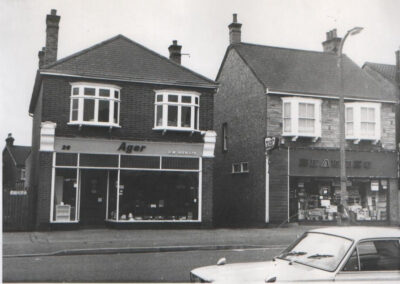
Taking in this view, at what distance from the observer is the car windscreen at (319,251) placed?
5727 mm

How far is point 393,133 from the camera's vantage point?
23094mm

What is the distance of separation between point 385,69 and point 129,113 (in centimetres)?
1484

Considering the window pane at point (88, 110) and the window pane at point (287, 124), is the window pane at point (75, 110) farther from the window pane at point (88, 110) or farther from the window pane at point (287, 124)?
the window pane at point (287, 124)

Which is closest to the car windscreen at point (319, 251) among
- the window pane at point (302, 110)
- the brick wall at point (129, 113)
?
the brick wall at point (129, 113)

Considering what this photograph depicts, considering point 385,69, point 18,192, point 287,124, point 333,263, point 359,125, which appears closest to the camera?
point 333,263

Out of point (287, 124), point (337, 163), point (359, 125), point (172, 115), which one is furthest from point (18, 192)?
point (359, 125)

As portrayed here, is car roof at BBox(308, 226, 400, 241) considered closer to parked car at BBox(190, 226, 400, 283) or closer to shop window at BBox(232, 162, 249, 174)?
parked car at BBox(190, 226, 400, 283)

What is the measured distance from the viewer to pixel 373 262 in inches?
232

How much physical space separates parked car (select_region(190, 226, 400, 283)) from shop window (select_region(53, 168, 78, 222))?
43.1 feet

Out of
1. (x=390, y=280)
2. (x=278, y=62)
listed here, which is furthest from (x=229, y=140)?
(x=390, y=280)

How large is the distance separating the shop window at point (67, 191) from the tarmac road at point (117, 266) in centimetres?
632

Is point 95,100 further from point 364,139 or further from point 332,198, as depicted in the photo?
point 364,139

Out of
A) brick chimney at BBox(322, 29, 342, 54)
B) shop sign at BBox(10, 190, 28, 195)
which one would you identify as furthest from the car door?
brick chimney at BBox(322, 29, 342, 54)

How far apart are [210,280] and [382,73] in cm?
2257
